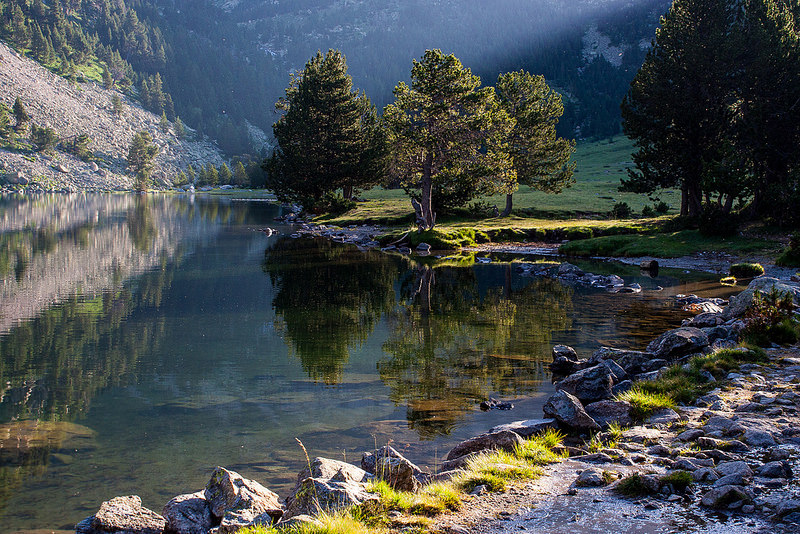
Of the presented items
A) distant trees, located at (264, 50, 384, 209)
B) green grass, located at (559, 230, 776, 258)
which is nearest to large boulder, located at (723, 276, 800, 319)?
green grass, located at (559, 230, 776, 258)

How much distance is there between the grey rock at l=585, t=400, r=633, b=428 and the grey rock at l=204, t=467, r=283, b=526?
6.68m

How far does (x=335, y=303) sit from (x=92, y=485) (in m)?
16.9

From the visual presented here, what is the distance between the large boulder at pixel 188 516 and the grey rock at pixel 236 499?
10cm

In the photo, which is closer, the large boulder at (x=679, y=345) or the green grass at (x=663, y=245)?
the large boulder at (x=679, y=345)

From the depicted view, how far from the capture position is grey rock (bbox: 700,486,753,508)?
6613 millimetres

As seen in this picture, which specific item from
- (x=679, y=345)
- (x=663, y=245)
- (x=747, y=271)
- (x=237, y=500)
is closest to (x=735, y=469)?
(x=237, y=500)

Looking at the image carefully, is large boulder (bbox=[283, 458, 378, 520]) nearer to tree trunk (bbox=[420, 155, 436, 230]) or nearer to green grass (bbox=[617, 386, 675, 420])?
green grass (bbox=[617, 386, 675, 420])

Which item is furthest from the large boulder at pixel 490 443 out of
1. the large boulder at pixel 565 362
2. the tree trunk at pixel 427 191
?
the tree trunk at pixel 427 191

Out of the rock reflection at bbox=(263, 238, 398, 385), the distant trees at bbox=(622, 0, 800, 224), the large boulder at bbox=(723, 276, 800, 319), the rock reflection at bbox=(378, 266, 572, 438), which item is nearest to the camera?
the rock reflection at bbox=(378, 266, 572, 438)

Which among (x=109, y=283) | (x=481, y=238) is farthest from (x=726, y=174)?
(x=109, y=283)

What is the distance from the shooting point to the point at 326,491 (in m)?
6.92

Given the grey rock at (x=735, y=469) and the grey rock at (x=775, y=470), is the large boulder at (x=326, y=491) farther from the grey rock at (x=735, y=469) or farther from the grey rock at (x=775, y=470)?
the grey rock at (x=775, y=470)

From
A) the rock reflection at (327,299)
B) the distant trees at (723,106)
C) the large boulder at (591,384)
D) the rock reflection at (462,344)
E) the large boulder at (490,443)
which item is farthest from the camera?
the distant trees at (723,106)

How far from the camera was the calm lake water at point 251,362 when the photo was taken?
10.1 m
